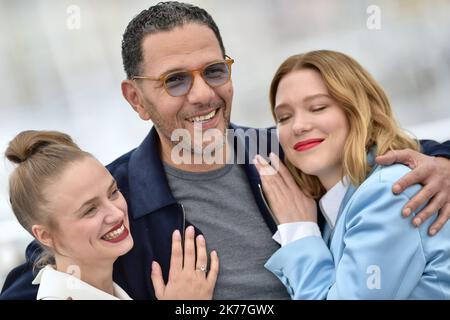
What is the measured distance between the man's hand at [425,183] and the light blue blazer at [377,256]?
0.02 meters

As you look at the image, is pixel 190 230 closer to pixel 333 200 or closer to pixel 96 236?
pixel 96 236

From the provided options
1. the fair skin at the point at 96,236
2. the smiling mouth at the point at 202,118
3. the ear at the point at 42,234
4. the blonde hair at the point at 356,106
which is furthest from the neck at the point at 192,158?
the ear at the point at 42,234

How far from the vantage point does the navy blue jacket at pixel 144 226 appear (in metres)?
1.61

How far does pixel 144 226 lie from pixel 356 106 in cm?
72

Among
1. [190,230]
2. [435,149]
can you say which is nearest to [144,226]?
[190,230]

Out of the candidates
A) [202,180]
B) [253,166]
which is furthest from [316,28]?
[202,180]

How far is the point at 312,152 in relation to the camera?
1.58 m

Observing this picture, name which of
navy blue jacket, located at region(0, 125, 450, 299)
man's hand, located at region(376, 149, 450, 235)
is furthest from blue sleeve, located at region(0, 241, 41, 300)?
man's hand, located at region(376, 149, 450, 235)

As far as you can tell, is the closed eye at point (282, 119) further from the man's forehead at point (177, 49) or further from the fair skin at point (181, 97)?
the man's forehead at point (177, 49)

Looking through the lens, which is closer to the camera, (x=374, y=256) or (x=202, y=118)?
(x=374, y=256)

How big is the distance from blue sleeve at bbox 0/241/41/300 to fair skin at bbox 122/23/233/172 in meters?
0.54

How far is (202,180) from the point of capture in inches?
67.2
